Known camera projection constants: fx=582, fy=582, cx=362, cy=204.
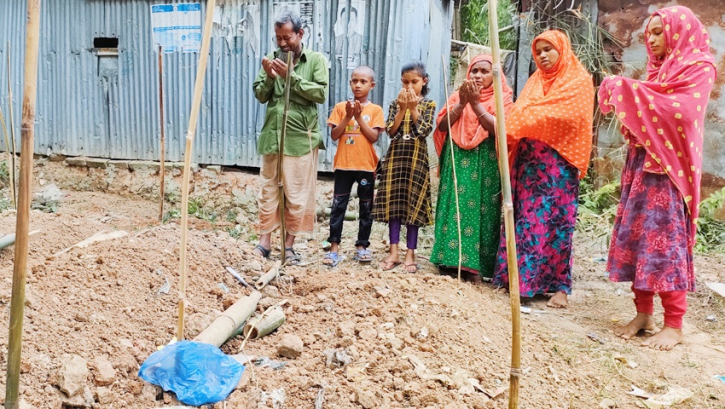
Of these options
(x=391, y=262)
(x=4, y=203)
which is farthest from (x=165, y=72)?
(x=391, y=262)

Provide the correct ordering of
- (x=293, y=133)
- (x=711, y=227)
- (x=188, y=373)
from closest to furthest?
(x=188, y=373) < (x=293, y=133) < (x=711, y=227)

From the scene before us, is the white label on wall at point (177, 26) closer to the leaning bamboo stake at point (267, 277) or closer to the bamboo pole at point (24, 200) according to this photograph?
the leaning bamboo stake at point (267, 277)

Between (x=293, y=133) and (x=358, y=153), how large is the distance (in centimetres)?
49

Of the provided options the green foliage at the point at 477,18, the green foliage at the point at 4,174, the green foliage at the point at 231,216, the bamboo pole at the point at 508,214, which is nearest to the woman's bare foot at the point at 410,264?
the bamboo pole at the point at 508,214

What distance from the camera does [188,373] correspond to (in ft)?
6.57

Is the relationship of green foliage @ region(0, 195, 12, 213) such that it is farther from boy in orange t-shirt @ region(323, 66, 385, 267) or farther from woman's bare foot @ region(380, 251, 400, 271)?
woman's bare foot @ region(380, 251, 400, 271)

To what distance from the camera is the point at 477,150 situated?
382 centimetres

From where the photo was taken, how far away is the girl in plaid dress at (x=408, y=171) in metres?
4.02

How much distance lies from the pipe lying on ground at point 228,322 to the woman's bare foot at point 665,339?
2.07 meters

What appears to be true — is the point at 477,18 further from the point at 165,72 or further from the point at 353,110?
the point at 353,110

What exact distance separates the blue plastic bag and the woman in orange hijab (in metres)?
2.17

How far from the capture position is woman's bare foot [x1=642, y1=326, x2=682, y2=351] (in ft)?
9.93

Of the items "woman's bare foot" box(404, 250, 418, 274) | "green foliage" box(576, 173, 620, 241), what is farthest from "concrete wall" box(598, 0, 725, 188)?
"woman's bare foot" box(404, 250, 418, 274)

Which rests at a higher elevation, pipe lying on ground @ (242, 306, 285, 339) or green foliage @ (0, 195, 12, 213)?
green foliage @ (0, 195, 12, 213)
